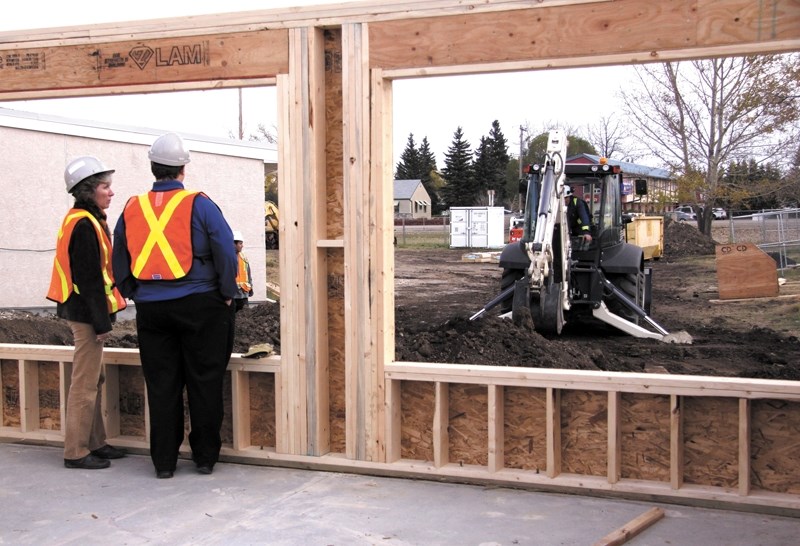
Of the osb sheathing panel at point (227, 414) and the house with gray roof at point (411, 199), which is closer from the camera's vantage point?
the osb sheathing panel at point (227, 414)

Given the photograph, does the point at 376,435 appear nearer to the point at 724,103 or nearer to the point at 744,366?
the point at 744,366

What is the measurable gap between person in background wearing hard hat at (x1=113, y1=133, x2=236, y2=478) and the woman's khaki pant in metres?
0.41

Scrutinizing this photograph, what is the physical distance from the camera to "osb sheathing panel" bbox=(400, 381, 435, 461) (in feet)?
18.7

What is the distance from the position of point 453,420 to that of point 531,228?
741 centimetres

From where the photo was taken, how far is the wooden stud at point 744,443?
489 centimetres

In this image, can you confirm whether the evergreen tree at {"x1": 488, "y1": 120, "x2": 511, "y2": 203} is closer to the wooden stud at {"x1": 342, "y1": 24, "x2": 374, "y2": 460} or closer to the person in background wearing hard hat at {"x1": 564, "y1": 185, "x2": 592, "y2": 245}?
the person in background wearing hard hat at {"x1": 564, "y1": 185, "x2": 592, "y2": 245}

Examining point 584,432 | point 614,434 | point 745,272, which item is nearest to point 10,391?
point 584,432

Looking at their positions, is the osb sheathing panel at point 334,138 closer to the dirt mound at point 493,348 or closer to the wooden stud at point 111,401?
the wooden stud at point 111,401

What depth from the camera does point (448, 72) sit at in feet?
17.7

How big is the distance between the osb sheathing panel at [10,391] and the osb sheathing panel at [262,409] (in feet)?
6.46

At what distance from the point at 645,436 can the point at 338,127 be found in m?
2.69

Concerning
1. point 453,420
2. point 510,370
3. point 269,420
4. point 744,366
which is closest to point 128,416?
point 269,420

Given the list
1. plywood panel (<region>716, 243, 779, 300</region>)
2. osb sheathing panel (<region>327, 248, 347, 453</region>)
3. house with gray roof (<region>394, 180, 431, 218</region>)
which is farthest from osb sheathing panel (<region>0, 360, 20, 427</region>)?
house with gray roof (<region>394, 180, 431, 218</region>)

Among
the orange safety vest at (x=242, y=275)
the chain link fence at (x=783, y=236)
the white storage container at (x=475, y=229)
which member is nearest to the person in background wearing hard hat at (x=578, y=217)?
the orange safety vest at (x=242, y=275)
